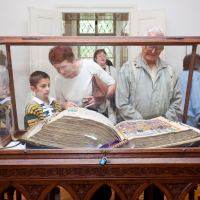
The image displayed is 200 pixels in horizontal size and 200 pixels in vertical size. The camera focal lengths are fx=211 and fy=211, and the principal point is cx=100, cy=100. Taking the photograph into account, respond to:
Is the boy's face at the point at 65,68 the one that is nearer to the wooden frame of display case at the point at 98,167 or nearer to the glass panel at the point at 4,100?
the wooden frame of display case at the point at 98,167

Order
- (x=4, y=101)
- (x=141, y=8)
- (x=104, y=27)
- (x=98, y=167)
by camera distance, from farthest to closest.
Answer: (x=141, y=8)
(x=104, y=27)
(x=4, y=101)
(x=98, y=167)

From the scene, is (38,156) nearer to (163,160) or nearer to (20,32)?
(163,160)

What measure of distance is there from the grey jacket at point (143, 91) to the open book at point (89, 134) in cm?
10

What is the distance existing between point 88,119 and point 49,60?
36cm

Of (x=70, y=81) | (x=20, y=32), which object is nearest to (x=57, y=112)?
(x=70, y=81)

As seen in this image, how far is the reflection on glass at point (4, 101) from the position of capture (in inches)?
42.8

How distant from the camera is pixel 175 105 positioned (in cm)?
115

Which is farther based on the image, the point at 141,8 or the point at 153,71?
the point at 141,8

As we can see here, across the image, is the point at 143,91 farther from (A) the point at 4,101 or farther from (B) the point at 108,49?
(A) the point at 4,101

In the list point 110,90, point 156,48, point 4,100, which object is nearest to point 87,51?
point 110,90

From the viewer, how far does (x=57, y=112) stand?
1.09 metres

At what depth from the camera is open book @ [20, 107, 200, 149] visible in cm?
101

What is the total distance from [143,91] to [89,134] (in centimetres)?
36

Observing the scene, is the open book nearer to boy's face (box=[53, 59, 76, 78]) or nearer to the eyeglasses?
boy's face (box=[53, 59, 76, 78])
